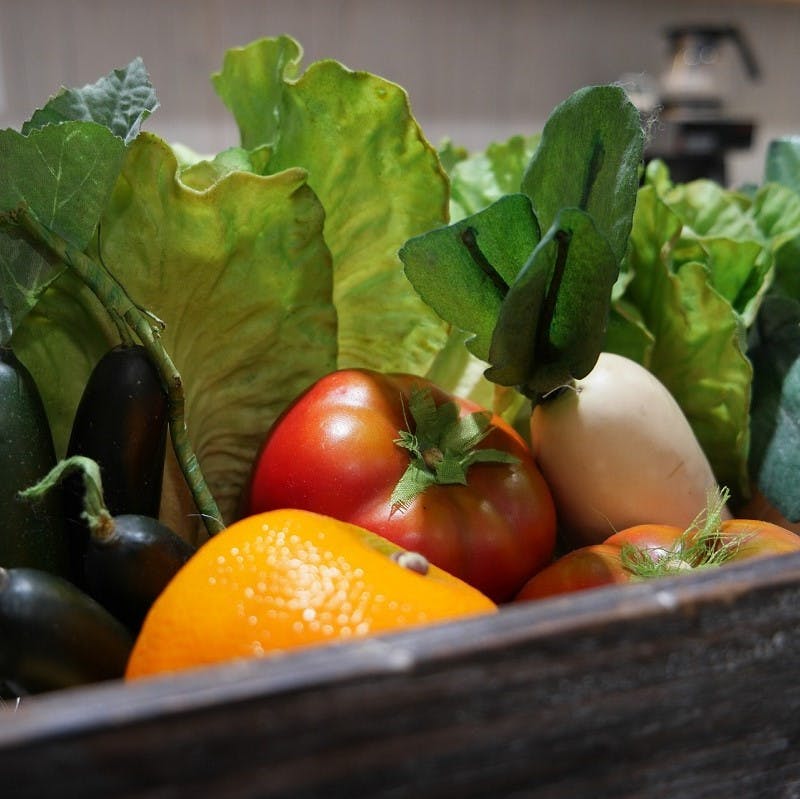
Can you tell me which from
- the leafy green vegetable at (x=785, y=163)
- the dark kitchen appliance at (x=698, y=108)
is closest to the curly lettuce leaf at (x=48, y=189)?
the leafy green vegetable at (x=785, y=163)

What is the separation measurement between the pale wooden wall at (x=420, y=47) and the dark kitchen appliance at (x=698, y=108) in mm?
118

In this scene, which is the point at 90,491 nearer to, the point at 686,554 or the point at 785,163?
the point at 686,554

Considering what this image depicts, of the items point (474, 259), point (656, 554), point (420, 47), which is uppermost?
point (420, 47)

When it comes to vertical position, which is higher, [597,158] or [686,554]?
[597,158]

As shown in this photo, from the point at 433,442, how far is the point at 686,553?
0.37ft

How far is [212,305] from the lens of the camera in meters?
0.45

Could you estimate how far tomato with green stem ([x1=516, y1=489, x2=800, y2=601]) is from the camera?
382 millimetres

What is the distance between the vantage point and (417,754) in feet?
0.70

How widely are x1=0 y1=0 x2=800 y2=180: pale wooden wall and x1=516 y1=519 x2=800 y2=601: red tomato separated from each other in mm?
1591

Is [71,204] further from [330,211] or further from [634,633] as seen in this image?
[634,633]

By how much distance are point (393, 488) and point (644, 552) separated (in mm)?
105

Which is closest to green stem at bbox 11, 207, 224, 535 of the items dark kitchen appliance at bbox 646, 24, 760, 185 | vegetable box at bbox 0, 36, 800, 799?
vegetable box at bbox 0, 36, 800, 799

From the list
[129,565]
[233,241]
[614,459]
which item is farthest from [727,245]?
[129,565]

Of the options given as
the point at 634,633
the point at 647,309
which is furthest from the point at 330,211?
the point at 634,633
